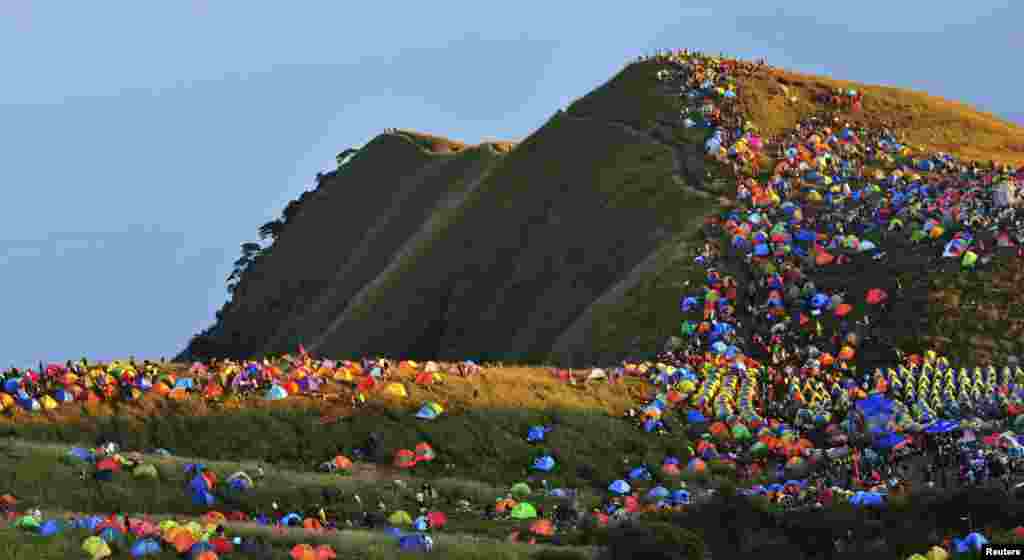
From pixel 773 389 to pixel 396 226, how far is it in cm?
9200

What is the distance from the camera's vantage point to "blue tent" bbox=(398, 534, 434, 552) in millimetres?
33062

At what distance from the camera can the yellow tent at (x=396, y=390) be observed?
53.4 meters

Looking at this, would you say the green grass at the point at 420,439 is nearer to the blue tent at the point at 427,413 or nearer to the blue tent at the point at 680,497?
the blue tent at the point at 427,413

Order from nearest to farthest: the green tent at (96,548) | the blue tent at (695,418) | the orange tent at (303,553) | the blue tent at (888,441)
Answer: the green tent at (96,548), the orange tent at (303,553), the blue tent at (888,441), the blue tent at (695,418)

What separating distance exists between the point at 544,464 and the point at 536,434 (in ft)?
8.38

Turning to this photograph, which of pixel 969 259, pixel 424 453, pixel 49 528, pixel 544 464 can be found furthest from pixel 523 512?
pixel 969 259

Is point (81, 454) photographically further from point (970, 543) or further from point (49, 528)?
point (970, 543)

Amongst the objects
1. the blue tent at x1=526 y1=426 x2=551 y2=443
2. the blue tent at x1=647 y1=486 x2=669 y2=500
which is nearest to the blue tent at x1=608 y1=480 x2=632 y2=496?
the blue tent at x1=647 y1=486 x2=669 y2=500

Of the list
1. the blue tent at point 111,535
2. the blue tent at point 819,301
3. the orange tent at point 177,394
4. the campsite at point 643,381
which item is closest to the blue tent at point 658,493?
the campsite at point 643,381

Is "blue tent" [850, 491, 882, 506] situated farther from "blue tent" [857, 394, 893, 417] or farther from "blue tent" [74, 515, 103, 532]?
"blue tent" [74, 515, 103, 532]

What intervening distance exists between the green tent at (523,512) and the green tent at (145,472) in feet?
42.4

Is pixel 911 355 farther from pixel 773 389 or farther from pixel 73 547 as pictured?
pixel 73 547

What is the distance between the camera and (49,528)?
31.8 m

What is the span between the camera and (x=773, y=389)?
61.1 metres
